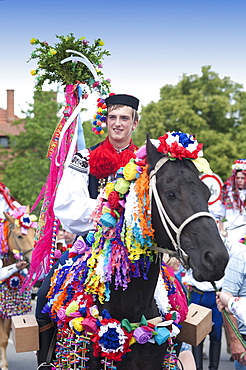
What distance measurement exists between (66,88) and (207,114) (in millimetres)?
29005

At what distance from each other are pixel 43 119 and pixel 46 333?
22.2m

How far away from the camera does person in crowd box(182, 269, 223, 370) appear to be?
301 inches

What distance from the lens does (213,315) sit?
25.6 feet

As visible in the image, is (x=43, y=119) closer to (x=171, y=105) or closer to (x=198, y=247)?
(x=171, y=105)

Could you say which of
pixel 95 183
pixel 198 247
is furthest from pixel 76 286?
pixel 198 247

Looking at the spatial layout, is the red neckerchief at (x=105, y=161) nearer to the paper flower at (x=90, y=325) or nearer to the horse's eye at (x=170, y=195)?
the horse's eye at (x=170, y=195)

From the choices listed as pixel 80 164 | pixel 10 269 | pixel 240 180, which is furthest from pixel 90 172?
pixel 240 180

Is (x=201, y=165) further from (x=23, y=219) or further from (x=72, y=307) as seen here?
(x=23, y=219)

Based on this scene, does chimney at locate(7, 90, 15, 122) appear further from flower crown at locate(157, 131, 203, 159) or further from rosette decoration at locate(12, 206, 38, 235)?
flower crown at locate(157, 131, 203, 159)

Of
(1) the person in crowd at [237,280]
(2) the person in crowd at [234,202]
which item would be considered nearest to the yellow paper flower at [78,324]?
(1) the person in crowd at [237,280]

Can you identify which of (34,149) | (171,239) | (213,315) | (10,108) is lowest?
(213,315)

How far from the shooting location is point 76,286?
3.81m

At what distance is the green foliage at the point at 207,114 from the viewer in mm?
30547

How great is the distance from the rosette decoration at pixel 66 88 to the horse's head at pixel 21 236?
3022 millimetres
